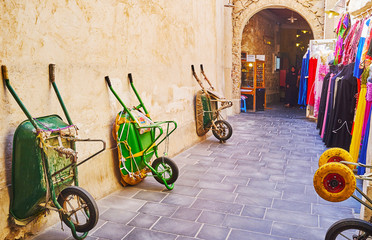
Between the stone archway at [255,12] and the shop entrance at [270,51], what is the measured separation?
28.0 inches

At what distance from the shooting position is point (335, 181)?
6.71ft

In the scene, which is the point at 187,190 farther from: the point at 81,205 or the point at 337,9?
the point at 337,9

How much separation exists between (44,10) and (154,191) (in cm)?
223

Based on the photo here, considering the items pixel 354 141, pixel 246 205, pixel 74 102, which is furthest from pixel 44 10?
pixel 354 141

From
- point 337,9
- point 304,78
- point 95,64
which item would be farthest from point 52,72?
point 304,78

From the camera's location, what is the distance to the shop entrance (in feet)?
39.0

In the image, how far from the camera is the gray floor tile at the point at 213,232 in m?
2.87

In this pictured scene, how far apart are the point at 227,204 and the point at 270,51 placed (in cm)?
1278

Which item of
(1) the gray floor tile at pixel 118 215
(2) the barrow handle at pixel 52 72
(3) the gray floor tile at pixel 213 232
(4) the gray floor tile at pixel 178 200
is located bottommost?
(4) the gray floor tile at pixel 178 200

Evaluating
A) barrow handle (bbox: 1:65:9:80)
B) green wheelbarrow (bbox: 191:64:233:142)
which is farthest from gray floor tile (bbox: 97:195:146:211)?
green wheelbarrow (bbox: 191:64:233:142)

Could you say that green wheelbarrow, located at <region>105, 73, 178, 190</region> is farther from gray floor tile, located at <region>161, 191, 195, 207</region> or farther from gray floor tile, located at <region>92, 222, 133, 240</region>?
gray floor tile, located at <region>92, 222, 133, 240</region>

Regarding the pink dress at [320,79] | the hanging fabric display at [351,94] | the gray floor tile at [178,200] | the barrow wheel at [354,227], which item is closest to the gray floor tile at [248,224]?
the gray floor tile at [178,200]

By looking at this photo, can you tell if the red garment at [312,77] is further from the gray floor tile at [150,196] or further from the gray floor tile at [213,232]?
the gray floor tile at [213,232]

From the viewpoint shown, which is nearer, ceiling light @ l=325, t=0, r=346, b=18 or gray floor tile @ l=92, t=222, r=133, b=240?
gray floor tile @ l=92, t=222, r=133, b=240
